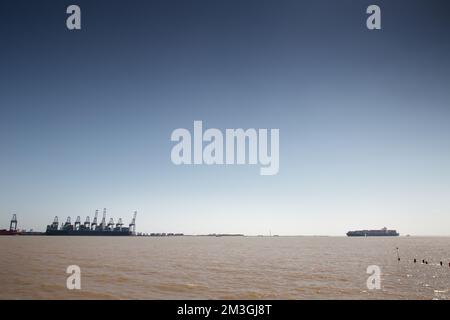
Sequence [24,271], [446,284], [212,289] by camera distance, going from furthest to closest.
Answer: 1. [24,271]
2. [446,284]
3. [212,289]

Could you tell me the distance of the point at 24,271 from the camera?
40406 millimetres

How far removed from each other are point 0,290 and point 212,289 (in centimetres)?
1864

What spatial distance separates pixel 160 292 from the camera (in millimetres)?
29109

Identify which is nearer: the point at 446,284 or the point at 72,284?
the point at 72,284

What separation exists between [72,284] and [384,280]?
35279mm
